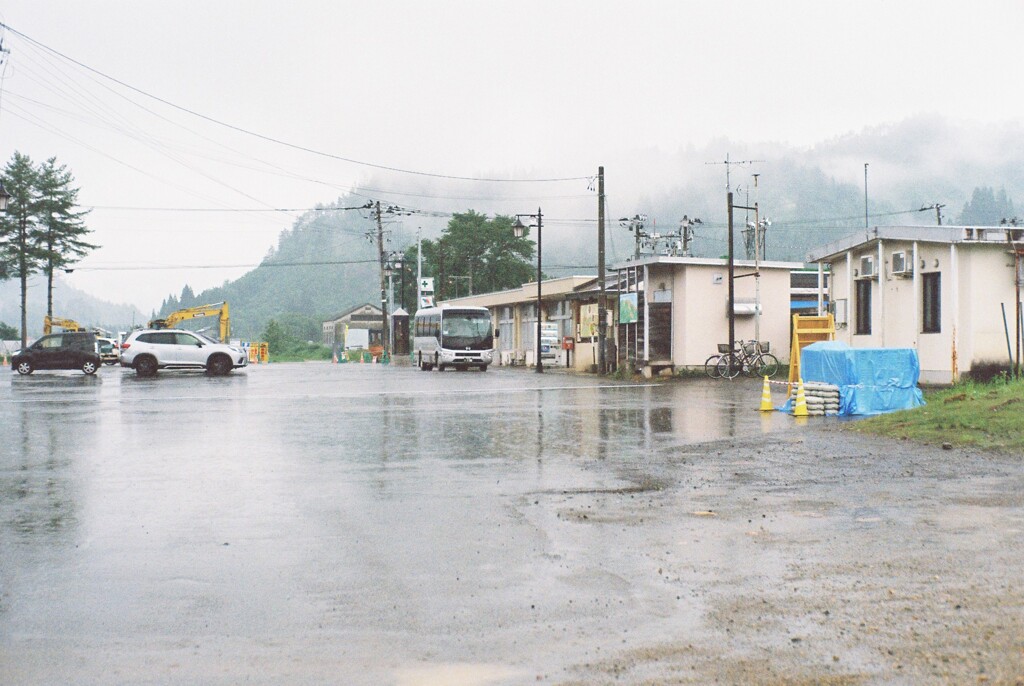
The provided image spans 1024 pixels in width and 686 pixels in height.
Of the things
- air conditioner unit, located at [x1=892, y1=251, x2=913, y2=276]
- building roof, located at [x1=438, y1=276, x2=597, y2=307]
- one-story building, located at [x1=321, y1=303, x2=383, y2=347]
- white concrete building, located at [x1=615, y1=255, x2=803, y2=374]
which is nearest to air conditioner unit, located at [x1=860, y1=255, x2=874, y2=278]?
air conditioner unit, located at [x1=892, y1=251, x2=913, y2=276]

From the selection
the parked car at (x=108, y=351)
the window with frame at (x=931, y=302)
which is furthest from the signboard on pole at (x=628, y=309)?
the parked car at (x=108, y=351)

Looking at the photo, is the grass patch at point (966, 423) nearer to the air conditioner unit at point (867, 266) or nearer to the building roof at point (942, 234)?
the building roof at point (942, 234)

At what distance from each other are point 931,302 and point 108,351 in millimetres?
50140

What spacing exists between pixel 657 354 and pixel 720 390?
32.7 feet

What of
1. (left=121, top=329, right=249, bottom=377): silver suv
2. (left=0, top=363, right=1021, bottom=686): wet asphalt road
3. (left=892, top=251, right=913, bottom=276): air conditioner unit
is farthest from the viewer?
(left=121, top=329, right=249, bottom=377): silver suv

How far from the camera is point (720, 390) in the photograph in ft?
86.9

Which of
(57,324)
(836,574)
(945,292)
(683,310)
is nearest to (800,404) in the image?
(945,292)

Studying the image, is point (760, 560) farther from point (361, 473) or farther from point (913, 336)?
point (913, 336)

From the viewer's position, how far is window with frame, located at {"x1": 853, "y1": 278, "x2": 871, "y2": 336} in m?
26.2

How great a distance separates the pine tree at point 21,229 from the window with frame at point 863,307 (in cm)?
6873

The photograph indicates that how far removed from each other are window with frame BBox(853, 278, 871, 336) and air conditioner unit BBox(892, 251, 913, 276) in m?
1.97

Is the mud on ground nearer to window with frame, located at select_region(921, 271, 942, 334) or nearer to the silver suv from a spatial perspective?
window with frame, located at select_region(921, 271, 942, 334)

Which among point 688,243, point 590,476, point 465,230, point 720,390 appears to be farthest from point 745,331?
point 465,230

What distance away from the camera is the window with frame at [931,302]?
76.5 feet
